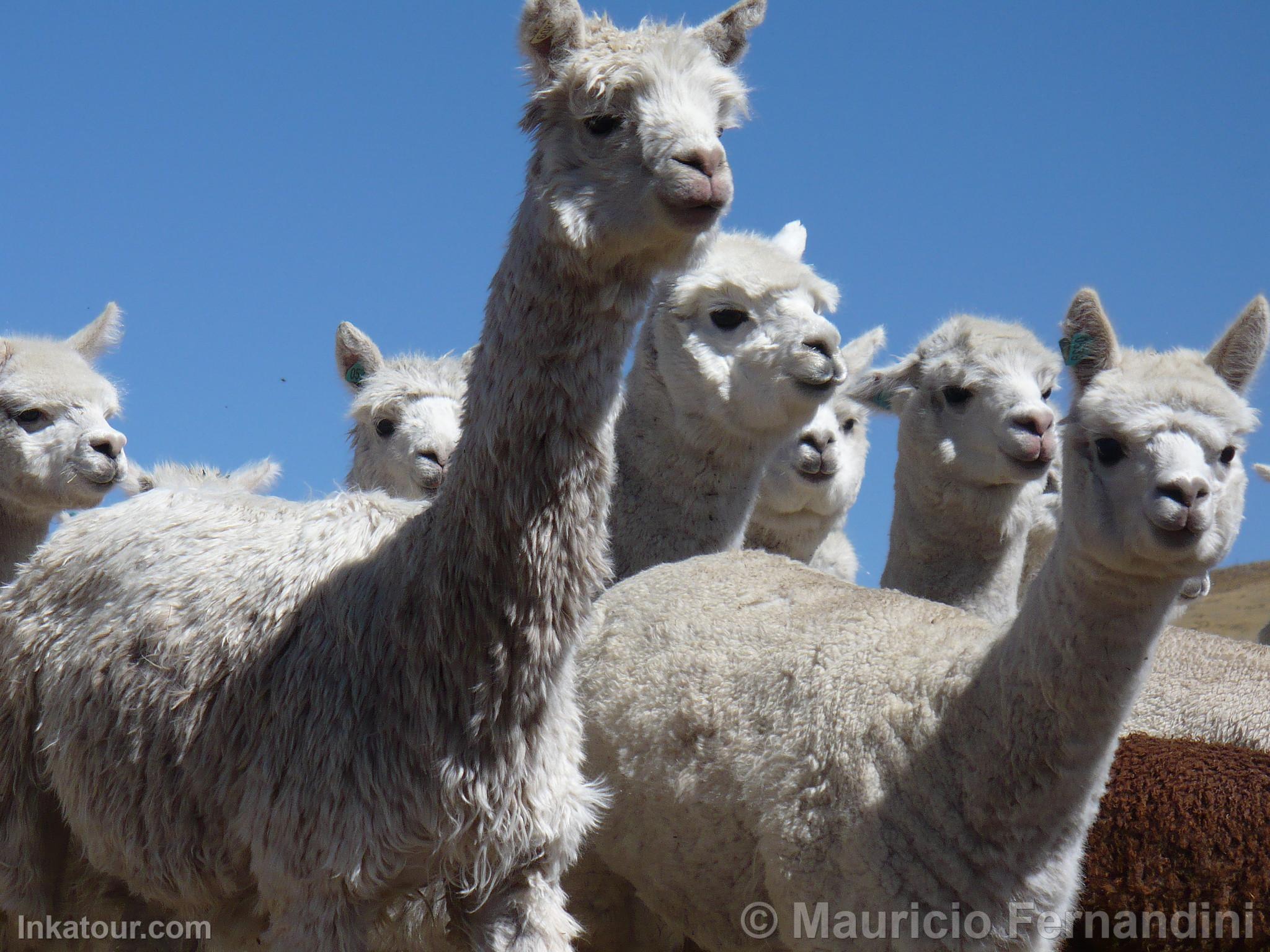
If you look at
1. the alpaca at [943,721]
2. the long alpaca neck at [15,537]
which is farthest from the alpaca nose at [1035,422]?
the long alpaca neck at [15,537]

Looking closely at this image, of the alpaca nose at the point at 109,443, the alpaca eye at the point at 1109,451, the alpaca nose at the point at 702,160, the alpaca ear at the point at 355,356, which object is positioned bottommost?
the alpaca eye at the point at 1109,451

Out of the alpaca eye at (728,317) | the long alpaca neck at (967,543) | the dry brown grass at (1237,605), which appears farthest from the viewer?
the dry brown grass at (1237,605)

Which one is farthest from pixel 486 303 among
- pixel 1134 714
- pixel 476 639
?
pixel 1134 714

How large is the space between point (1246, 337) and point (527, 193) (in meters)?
2.35

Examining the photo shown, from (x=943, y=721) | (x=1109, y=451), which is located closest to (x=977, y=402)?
(x=1109, y=451)

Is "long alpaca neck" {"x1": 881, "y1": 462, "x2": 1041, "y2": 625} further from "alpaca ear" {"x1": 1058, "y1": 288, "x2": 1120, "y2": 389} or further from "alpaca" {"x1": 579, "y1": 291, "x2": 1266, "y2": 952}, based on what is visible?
"alpaca ear" {"x1": 1058, "y1": 288, "x2": 1120, "y2": 389}

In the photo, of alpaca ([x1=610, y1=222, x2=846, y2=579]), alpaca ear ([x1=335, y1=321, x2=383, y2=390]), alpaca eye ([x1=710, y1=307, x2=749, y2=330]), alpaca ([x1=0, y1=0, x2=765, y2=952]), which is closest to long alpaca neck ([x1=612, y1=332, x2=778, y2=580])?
alpaca ([x1=610, y1=222, x2=846, y2=579])

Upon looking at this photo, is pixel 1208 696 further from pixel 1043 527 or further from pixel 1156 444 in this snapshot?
pixel 1156 444

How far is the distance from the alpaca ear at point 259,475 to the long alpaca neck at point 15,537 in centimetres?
119

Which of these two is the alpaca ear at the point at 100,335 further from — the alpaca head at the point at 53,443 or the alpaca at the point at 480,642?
the alpaca at the point at 480,642

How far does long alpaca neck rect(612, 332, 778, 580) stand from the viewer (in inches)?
257

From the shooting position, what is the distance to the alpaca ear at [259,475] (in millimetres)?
6000

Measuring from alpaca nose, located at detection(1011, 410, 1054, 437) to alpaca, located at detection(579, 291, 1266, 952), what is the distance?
1567 millimetres

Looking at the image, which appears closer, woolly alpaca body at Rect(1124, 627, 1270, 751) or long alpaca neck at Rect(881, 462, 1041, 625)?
woolly alpaca body at Rect(1124, 627, 1270, 751)
